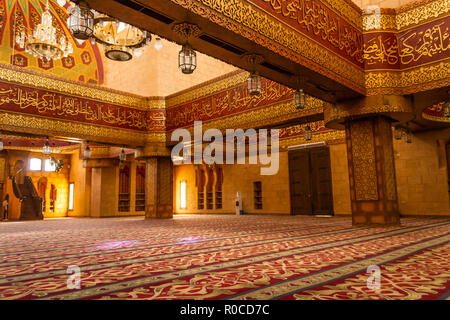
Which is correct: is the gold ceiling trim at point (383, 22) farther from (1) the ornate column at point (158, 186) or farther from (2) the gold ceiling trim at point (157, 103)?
(1) the ornate column at point (158, 186)

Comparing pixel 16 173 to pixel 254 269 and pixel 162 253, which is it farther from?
pixel 254 269

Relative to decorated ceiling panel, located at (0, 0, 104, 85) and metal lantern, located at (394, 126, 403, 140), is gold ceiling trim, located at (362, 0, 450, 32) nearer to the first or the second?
metal lantern, located at (394, 126, 403, 140)

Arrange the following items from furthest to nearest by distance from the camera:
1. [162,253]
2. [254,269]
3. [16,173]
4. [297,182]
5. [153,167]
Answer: [16,173] → [297,182] → [153,167] → [162,253] → [254,269]

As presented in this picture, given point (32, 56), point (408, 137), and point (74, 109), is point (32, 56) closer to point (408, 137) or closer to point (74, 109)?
point (74, 109)

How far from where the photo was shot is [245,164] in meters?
12.5

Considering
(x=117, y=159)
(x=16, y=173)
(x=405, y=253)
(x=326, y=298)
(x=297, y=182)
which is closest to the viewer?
(x=326, y=298)

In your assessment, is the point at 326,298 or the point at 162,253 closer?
the point at 326,298

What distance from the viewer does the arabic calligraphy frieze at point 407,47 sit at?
4930 millimetres

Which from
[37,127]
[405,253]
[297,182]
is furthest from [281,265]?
[297,182]

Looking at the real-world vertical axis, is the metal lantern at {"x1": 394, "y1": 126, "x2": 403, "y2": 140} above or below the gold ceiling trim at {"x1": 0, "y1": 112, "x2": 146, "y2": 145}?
below

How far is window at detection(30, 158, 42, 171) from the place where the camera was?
14039 millimetres

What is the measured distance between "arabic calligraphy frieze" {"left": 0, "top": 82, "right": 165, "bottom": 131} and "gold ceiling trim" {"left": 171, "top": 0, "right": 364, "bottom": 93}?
5762 mm

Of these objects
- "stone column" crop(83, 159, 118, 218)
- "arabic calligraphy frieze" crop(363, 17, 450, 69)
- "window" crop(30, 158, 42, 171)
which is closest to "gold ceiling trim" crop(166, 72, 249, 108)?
"arabic calligraphy frieze" crop(363, 17, 450, 69)

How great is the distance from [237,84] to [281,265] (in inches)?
234
